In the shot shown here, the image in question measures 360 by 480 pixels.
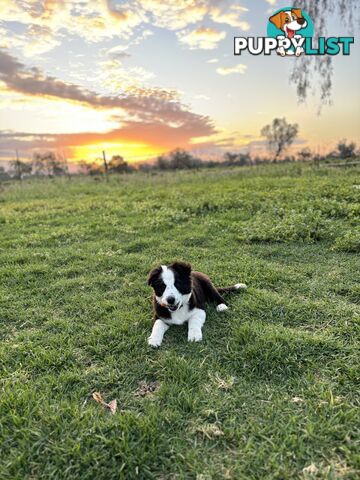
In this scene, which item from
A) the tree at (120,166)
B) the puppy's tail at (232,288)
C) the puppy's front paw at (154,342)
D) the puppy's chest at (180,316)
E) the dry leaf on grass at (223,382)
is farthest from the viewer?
the tree at (120,166)

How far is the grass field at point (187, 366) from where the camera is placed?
2115 millimetres

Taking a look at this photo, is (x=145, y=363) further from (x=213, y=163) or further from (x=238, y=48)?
(x=213, y=163)

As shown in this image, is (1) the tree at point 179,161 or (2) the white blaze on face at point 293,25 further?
(1) the tree at point 179,161

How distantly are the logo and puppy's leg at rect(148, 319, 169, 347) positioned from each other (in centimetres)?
740

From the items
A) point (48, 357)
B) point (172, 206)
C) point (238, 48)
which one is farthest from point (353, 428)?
point (238, 48)

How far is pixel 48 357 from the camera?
10.2 feet

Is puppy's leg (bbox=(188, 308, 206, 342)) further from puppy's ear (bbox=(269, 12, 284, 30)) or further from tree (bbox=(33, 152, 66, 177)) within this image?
tree (bbox=(33, 152, 66, 177))

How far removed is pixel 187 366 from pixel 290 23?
8299mm

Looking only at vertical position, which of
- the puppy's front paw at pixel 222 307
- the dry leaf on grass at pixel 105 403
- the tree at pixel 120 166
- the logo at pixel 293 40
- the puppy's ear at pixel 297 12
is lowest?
the dry leaf on grass at pixel 105 403

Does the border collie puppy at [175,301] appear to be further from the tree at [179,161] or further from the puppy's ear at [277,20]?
the tree at [179,161]

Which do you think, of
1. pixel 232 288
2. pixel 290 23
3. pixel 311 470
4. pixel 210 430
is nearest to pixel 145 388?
pixel 210 430

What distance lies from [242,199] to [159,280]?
6.50m

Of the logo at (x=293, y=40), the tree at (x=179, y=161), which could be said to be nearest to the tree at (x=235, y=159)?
the tree at (x=179, y=161)

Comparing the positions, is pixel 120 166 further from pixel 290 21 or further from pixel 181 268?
pixel 181 268
